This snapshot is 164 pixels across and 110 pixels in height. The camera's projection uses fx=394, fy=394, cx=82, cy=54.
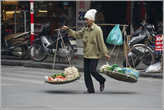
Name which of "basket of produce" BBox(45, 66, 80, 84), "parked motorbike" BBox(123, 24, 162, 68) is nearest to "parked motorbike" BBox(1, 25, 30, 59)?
"parked motorbike" BBox(123, 24, 162, 68)

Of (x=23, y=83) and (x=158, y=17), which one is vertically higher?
(x=158, y=17)

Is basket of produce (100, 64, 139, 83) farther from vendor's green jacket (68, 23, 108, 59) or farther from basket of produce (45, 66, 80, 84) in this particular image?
basket of produce (45, 66, 80, 84)

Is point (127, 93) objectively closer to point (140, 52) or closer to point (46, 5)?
point (140, 52)

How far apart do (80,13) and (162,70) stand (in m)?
4.25

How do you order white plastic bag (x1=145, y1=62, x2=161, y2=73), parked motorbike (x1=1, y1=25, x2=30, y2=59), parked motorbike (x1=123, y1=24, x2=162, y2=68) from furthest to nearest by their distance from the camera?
1. parked motorbike (x1=1, y1=25, x2=30, y2=59)
2. parked motorbike (x1=123, y1=24, x2=162, y2=68)
3. white plastic bag (x1=145, y1=62, x2=161, y2=73)

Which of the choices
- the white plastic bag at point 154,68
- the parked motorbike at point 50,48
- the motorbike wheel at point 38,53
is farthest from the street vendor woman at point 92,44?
the motorbike wheel at point 38,53

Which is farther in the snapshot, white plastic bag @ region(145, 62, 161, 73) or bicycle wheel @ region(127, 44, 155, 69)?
bicycle wheel @ region(127, 44, 155, 69)

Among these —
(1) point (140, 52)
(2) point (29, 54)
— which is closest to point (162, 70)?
(1) point (140, 52)

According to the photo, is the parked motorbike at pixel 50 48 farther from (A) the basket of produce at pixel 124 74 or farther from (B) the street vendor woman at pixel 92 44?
(B) the street vendor woman at pixel 92 44

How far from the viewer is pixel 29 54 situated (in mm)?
13453

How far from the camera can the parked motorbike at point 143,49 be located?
36.3 feet

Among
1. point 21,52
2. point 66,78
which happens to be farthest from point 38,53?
point 66,78

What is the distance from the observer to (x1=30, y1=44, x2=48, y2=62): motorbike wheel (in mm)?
12892

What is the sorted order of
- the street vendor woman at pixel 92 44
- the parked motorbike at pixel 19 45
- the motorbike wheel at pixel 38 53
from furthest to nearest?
the parked motorbike at pixel 19 45 → the motorbike wheel at pixel 38 53 → the street vendor woman at pixel 92 44
